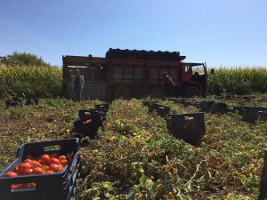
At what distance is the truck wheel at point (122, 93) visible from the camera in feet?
41.6

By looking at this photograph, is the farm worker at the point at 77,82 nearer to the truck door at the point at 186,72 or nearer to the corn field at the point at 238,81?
the truck door at the point at 186,72

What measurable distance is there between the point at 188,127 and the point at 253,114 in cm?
323

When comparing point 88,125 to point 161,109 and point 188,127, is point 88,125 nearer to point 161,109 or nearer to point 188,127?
point 188,127

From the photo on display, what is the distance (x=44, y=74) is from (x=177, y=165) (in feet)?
44.6

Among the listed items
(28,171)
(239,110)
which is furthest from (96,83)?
(28,171)

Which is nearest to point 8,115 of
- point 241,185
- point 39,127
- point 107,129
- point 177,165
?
point 39,127

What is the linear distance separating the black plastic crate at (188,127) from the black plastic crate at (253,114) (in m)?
2.89

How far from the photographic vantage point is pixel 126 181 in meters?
2.64

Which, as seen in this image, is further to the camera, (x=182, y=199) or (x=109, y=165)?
(x=109, y=165)

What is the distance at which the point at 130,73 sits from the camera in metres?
12.9

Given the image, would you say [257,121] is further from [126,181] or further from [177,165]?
[126,181]

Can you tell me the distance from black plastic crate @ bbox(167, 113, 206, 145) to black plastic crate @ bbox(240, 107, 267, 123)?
114 inches

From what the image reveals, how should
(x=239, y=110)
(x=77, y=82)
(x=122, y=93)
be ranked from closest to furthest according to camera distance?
(x=239, y=110) → (x=77, y=82) → (x=122, y=93)

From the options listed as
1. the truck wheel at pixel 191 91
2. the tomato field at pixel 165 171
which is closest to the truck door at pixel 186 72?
the truck wheel at pixel 191 91
